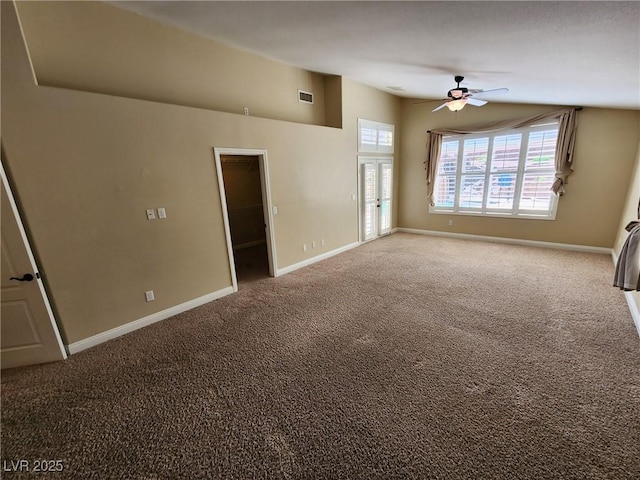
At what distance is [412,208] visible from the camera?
714 cm

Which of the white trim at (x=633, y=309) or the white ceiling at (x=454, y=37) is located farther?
the white trim at (x=633, y=309)

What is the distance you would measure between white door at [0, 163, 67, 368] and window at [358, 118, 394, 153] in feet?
17.1

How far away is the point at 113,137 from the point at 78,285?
1.56 meters

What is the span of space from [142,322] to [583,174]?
25.2 ft

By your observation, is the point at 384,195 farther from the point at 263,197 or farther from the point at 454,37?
the point at 454,37

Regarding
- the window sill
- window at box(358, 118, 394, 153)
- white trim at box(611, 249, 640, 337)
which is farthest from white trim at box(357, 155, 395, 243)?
white trim at box(611, 249, 640, 337)

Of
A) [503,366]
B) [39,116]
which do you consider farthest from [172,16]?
[503,366]

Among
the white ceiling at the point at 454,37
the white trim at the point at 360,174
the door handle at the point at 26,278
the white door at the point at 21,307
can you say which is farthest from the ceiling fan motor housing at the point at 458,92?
the door handle at the point at 26,278

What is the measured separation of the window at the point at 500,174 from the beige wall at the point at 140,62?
4.38m

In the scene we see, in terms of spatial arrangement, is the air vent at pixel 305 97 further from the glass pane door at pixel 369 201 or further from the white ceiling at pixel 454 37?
the glass pane door at pixel 369 201

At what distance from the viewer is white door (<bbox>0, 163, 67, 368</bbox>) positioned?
7.30 feet

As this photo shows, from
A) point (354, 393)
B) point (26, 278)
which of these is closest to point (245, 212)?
point (26, 278)

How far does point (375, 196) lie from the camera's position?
6.38 metres

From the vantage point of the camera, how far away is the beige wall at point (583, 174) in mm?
4594
